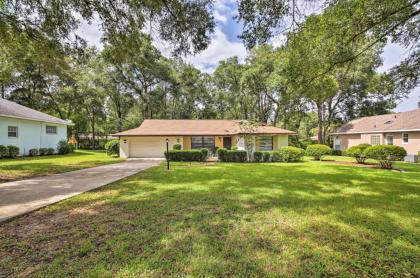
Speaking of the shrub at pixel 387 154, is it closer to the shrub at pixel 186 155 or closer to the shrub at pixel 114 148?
the shrub at pixel 186 155

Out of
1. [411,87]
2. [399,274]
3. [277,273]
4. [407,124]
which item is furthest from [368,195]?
[407,124]

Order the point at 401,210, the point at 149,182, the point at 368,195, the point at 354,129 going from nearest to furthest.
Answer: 1. the point at 401,210
2. the point at 368,195
3. the point at 149,182
4. the point at 354,129

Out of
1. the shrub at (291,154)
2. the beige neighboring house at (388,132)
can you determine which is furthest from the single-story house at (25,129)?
the beige neighboring house at (388,132)

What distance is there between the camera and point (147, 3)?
607 cm

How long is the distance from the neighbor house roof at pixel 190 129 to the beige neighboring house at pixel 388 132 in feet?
37.2

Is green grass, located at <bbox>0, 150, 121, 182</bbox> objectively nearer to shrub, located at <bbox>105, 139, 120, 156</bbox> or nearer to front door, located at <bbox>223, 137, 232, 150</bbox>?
shrub, located at <bbox>105, 139, 120, 156</bbox>

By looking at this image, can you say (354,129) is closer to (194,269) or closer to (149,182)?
(149,182)

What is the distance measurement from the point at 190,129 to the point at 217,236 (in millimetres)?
17339

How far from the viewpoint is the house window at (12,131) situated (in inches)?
634

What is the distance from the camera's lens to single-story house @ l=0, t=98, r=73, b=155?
1582 cm

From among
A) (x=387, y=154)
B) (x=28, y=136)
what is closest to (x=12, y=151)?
(x=28, y=136)

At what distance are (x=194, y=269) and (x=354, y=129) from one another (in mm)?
29412

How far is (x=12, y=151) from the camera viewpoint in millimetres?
15680

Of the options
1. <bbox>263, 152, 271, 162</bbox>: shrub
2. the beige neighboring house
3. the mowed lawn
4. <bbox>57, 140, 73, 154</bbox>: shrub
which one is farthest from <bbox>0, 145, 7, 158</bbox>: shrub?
the beige neighboring house
